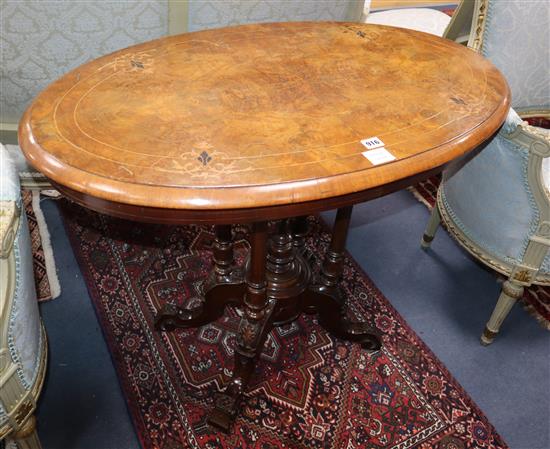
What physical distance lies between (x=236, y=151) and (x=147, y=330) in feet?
3.16

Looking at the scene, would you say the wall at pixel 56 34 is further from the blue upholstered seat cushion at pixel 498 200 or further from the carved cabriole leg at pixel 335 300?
the blue upholstered seat cushion at pixel 498 200

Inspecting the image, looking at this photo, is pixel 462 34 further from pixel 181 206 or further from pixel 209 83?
pixel 181 206

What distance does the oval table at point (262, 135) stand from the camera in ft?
3.30

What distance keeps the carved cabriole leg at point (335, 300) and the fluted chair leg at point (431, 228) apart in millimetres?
611

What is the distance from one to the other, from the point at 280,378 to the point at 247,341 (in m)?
0.25

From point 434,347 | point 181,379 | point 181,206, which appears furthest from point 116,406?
point 434,347

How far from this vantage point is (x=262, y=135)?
1.13 meters

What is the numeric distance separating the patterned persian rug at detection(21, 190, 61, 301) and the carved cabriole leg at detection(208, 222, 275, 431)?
0.79 m

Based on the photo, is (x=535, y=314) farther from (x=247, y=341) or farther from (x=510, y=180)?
(x=247, y=341)

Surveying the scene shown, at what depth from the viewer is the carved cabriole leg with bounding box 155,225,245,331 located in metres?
1.67

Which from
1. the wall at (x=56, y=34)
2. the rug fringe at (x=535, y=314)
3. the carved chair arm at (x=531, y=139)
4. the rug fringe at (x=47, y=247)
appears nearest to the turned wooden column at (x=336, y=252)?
the carved chair arm at (x=531, y=139)

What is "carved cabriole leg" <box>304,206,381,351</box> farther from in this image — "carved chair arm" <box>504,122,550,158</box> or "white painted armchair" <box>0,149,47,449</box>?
"white painted armchair" <box>0,149,47,449</box>

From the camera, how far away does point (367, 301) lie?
198 cm

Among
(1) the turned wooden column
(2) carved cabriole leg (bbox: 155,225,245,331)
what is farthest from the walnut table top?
(2) carved cabriole leg (bbox: 155,225,245,331)
